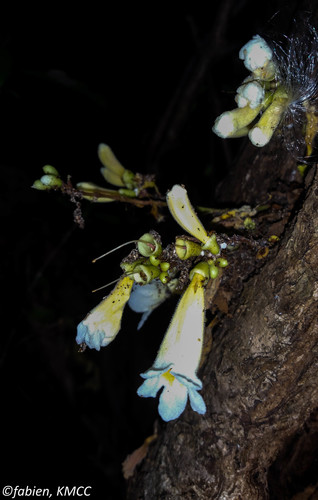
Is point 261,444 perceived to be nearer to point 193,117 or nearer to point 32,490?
point 32,490

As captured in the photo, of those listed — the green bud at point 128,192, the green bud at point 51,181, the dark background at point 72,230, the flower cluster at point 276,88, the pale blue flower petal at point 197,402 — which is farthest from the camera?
the dark background at point 72,230

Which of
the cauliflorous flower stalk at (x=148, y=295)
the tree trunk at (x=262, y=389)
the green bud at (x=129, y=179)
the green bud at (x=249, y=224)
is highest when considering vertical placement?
the green bud at (x=129, y=179)

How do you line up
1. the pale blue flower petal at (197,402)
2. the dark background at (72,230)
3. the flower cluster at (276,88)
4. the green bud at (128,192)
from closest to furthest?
1. the pale blue flower petal at (197,402)
2. the flower cluster at (276,88)
3. the green bud at (128,192)
4. the dark background at (72,230)

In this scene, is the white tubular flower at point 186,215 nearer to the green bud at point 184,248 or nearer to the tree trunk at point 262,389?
the green bud at point 184,248

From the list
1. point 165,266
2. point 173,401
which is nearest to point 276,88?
point 165,266

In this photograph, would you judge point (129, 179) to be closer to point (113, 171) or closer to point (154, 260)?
point (113, 171)

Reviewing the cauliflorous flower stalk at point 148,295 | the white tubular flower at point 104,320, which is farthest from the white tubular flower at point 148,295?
the white tubular flower at point 104,320

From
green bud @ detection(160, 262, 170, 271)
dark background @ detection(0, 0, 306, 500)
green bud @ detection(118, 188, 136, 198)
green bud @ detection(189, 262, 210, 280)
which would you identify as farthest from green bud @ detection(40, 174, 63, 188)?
dark background @ detection(0, 0, 306, 500)
